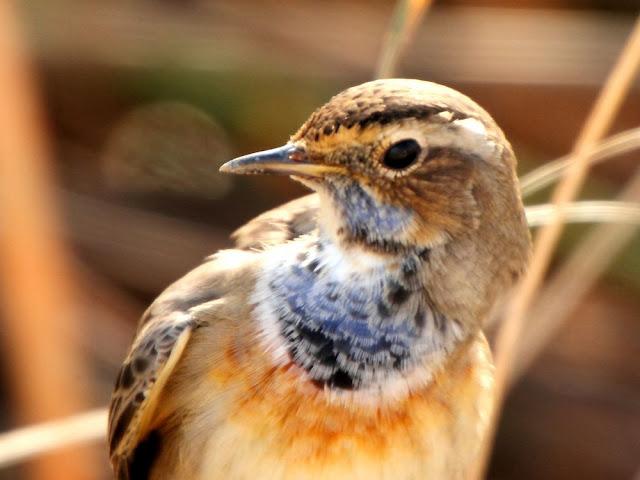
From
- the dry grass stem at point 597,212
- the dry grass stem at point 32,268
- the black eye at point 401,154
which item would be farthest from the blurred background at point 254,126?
the black eye at point 401,154

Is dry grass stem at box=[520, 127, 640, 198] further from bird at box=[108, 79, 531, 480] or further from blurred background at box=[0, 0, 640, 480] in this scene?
blurred background at box=[0, 0, 640, 480]

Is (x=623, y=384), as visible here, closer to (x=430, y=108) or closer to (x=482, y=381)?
(x=482, y=381)

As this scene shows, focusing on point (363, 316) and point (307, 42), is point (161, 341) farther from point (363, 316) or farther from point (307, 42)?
point (307, 42)

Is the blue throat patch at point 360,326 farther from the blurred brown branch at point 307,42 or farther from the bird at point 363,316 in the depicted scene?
the blurred brown branch at point 307,42

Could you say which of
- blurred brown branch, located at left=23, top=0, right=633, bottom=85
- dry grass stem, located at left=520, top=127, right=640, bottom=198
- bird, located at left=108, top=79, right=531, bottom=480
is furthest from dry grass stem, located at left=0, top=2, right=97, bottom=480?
dry grass stem, located at left=520, top=127, right=640, bottom=198

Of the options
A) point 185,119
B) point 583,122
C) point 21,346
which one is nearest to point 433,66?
point 583,122

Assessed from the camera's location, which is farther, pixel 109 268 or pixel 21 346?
pixel 109 268

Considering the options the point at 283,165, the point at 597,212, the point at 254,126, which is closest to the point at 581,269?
the point at 597,212
